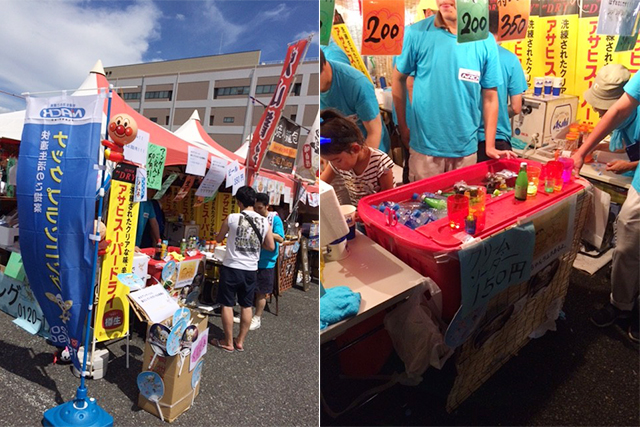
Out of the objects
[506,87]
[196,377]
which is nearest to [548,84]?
[506,87]

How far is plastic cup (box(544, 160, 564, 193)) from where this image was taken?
2.81m

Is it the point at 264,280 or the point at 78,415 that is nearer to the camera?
the point at 78,415

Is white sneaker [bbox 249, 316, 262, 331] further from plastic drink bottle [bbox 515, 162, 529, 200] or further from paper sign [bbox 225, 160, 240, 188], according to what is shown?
plastic drink bottle [bbox 515, 162, 529, 200]

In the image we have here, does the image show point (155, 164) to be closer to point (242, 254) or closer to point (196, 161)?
point (196, 161)

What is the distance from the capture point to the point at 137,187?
345 cm

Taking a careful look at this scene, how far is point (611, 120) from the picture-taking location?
Result: 307 centimetres

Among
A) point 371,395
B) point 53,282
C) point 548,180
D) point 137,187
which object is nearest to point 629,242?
point 548,180

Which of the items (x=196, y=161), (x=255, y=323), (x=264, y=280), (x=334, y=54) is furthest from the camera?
(x=196, y=161)

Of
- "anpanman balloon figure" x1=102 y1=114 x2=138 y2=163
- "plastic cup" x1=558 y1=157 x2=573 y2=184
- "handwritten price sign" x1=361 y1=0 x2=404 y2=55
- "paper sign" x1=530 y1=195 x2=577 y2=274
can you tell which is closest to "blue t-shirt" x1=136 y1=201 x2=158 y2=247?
"anpanman balloon figure" x1=102 y1=114 x2=138 y2=163

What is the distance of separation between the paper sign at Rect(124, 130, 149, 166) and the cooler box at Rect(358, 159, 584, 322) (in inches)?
76.3

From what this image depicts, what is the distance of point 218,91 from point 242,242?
113ft

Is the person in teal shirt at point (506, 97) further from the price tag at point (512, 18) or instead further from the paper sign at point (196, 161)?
the paper sign at point (196, 161)

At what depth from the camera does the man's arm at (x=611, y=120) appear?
294 centimetres

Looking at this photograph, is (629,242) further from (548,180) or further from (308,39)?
(308,39)
